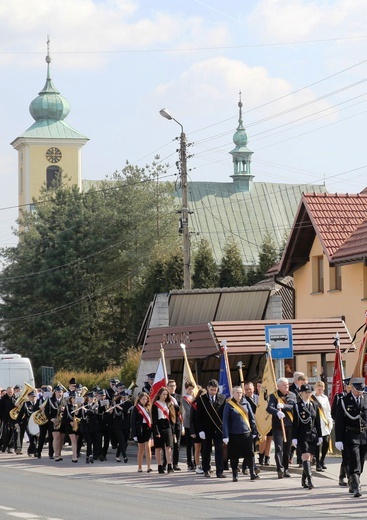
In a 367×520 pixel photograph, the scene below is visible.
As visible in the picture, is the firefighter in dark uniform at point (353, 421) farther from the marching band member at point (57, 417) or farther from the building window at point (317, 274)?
the building window at point (317, 274)

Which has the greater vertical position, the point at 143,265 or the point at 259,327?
the point at 143,265

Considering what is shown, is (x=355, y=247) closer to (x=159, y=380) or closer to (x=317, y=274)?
(x=317, y=274)

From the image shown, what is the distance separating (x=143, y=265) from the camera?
3017 inches

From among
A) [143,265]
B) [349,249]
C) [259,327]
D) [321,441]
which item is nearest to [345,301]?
[349,249]

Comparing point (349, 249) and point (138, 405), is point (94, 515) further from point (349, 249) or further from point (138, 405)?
point (349, 249)

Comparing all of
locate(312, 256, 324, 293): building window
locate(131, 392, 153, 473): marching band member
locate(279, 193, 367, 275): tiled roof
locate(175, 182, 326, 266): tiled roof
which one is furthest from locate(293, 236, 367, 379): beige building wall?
locate(175, 182, 326, 266): tiled roof

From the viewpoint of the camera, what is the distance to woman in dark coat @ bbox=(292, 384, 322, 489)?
21.6m

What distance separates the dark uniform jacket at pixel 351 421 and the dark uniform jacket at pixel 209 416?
4268 mm

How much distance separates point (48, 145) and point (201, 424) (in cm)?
8903

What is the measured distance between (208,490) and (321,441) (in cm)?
222

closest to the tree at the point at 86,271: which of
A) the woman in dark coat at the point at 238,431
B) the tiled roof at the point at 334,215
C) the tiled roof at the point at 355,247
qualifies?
the tiled roof at the point at 334,215

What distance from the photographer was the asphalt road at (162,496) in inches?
673

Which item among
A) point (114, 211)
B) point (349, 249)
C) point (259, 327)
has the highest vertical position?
point (114, 211)

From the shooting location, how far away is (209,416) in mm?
24516
